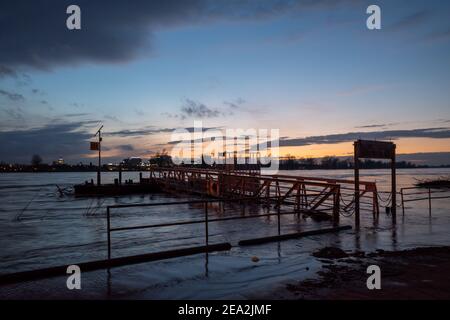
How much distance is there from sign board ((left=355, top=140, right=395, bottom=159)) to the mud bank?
216 inches

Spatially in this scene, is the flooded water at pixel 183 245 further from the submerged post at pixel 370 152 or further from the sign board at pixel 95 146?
the sign board at pixel 95 146

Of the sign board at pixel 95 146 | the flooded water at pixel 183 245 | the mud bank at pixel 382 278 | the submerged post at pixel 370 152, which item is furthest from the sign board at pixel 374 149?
the sign board at pixel 95 146

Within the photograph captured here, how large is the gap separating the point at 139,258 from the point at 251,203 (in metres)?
13.6

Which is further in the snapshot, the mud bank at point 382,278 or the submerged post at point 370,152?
the submerged post at point 370,152

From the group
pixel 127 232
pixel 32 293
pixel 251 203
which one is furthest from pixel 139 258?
pixel 251 203

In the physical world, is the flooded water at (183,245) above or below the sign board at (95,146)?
below

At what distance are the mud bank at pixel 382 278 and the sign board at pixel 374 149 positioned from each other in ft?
18.0

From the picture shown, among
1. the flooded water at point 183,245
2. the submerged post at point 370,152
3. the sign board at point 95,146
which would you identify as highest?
the sign board at point 95,146

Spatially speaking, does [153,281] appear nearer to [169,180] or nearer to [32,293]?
[32,293]

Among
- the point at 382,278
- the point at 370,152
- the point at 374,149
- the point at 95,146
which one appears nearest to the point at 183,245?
the point at 382,278

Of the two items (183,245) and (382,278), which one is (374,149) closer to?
(183,245)

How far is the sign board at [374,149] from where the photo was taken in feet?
42.0

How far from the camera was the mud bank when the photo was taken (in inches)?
199

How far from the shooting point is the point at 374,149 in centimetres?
1330
